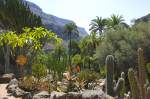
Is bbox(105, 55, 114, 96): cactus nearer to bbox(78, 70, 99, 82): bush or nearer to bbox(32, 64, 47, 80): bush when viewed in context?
bbox(78, 70, 99, 82): bush

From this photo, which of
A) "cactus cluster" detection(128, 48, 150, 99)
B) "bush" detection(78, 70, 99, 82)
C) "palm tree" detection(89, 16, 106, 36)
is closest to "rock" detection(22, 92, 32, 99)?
"bush" detection(78, 70, 99, 82)

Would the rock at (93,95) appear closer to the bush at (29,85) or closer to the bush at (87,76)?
the bush at (87,76)

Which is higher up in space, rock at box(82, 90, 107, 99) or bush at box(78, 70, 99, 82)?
bush at box(78, 70, 99, 82)

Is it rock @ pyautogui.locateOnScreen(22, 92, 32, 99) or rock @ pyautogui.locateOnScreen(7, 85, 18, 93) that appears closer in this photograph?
rock @ pyautogui.locateOnScreen(22, 92, 32, 99)

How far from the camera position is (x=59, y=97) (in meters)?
14.0

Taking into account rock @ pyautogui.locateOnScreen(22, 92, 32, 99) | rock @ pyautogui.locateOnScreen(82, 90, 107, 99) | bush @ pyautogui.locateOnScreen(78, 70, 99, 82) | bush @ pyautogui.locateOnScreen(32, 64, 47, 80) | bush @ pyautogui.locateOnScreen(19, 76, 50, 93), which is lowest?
rock @ pyautogui.locateOnScreen(22, 92, 32, 99)

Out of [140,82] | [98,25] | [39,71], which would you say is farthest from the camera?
[98,25]

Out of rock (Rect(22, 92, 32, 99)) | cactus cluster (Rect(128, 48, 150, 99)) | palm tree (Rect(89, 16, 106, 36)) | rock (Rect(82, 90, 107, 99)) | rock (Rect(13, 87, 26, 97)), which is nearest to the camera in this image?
cactus cluster (Rect(128, 48, 150, 99))

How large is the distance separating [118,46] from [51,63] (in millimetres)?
21670

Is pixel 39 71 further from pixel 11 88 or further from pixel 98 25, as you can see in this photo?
pixel 98 25

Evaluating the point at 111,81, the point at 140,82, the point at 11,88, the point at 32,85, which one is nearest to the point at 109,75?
the point at 111,81

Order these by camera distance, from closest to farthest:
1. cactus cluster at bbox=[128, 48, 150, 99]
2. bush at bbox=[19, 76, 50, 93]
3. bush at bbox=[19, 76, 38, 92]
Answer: cactus cluster at bbox=[128, 48, 150, 99] < bush at bbox=[19, 76, 50, 93] < bush at bbox=[19, 76, 38, 92]

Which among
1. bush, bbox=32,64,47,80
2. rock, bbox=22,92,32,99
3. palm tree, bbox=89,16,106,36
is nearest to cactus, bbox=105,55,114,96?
bush, bbox=32,64,47,80

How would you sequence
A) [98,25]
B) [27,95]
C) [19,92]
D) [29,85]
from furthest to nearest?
[98,25] < [29,85] < [19,92] < [27,95]
